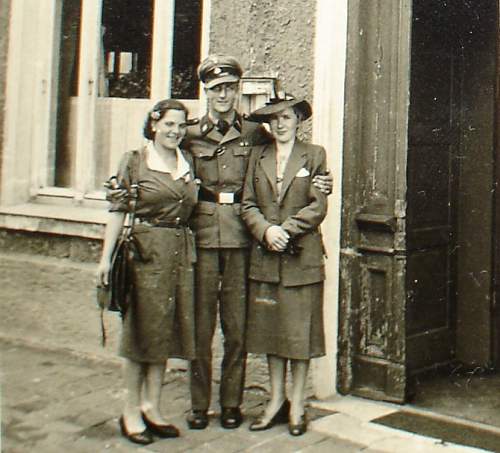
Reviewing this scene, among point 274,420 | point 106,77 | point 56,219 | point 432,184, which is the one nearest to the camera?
point 274,420

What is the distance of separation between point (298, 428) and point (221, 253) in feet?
3.46

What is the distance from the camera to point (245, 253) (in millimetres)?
5000

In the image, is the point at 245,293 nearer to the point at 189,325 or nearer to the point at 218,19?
the point at 189,325

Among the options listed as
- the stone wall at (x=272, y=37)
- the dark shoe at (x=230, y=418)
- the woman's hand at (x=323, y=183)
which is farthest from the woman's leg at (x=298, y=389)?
the stone wall at (x=272, y=37)

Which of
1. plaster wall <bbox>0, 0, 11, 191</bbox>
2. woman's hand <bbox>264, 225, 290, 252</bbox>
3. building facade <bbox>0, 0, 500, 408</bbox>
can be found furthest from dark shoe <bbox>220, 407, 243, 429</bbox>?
plaster wall <bbox>0, 0, 11, 191</bbox>

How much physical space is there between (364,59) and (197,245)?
5.45 feet

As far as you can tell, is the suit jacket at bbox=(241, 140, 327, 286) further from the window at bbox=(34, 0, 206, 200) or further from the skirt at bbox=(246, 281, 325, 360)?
the window at bbox=(34, 0, 206, 200)

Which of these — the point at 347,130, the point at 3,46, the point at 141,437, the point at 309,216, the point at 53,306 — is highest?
the point at 3,46

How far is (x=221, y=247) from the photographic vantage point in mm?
4922

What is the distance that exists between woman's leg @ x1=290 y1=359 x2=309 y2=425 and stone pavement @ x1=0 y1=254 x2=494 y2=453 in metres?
0.12

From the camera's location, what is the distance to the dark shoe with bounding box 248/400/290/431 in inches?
193

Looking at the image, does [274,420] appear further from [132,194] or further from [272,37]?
[272,37]

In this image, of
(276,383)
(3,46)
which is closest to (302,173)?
(276,383)

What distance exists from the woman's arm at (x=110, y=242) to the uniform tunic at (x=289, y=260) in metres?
0.70
